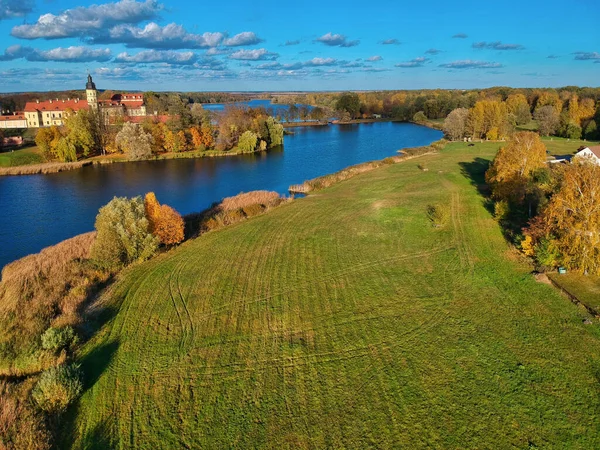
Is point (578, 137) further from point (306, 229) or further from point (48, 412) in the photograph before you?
point (48, 412)

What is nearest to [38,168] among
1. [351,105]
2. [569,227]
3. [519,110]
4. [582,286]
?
[569,227]

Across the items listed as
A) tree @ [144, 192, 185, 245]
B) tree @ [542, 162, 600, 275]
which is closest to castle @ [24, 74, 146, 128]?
tree @ [144, 192, 185, 245]

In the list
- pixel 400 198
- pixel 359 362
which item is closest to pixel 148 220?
pixel 359 362

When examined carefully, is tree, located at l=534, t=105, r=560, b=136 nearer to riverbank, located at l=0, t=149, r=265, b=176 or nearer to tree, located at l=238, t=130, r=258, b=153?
riverbank, located at l=0, t=149, r=265, b=176

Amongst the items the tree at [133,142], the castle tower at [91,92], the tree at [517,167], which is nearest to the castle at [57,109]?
the castle tower at [91,92]

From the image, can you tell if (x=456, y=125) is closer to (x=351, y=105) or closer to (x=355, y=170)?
(x=355, y=170)

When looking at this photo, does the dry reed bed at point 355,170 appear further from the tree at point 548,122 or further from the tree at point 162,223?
the tree at point 548,122

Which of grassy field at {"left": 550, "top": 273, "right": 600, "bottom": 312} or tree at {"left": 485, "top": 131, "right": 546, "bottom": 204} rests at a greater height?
tree at {"left": 485, "top": 131, "right": 546, "bottom": 204}
